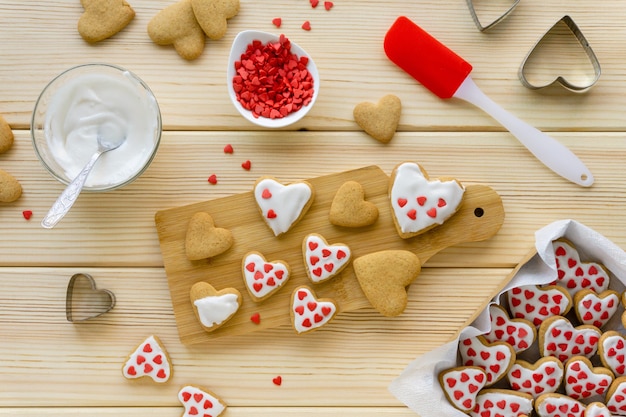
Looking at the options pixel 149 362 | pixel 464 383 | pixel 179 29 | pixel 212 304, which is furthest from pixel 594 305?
pixel 179 29

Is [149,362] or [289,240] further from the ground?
[289,240]

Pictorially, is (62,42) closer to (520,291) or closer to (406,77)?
(406,77)

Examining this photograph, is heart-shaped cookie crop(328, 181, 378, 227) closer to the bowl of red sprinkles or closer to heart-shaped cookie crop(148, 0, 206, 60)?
the bowl of red sprinkles

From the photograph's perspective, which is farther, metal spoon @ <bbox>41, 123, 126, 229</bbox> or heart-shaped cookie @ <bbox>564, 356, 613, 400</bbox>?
heart-shaped cookie @ <bbox>564, 356, 613, 400</bbox>

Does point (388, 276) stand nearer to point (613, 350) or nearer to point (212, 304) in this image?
point (212, 304)

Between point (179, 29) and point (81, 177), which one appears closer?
point (81, 177)

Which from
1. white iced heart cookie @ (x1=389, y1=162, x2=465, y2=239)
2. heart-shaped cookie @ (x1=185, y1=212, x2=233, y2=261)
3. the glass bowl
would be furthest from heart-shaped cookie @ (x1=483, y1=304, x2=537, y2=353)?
the glass bowl
